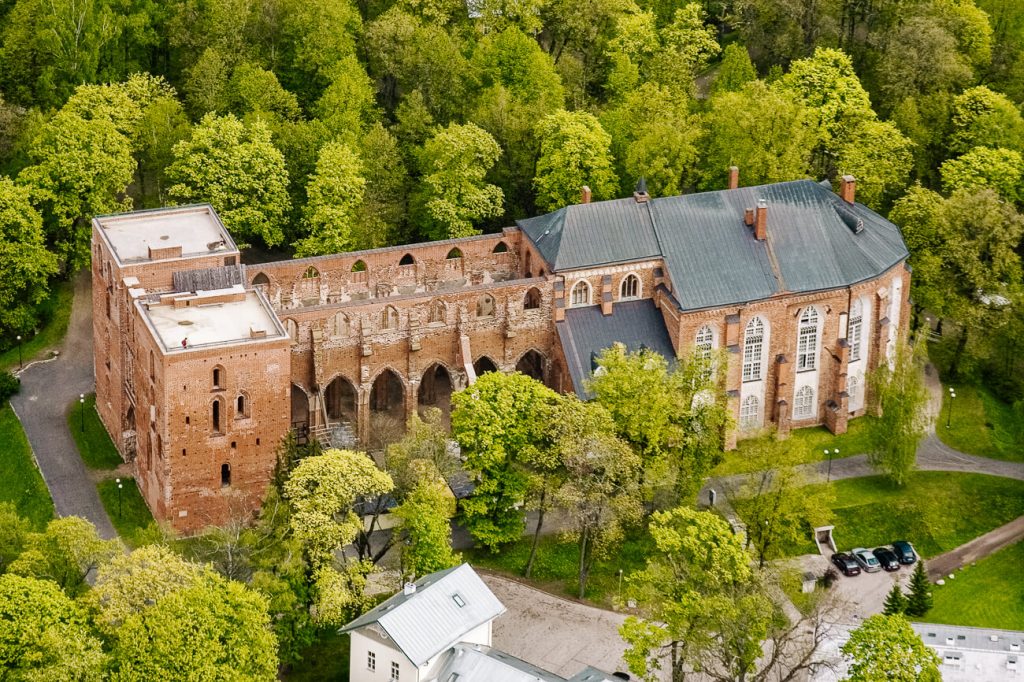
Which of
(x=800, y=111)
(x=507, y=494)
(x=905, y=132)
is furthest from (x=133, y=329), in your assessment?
(x=905, y=132)

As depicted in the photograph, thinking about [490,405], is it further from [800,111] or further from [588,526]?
[800,111]

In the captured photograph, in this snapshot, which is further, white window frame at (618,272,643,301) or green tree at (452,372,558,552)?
white window frame at (618,272,643,301)

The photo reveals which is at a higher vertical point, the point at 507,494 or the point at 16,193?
the point at 16,193

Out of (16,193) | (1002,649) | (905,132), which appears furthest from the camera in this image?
(905,132)

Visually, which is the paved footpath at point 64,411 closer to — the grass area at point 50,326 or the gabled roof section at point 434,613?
the grass area at point 50,326

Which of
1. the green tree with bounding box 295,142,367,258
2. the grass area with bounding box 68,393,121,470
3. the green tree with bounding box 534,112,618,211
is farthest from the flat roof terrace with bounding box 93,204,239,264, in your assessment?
the green tree with bounding box 534,112,618,211

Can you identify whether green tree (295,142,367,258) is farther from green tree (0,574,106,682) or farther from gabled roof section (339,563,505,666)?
green tree (0,574,106,682)
